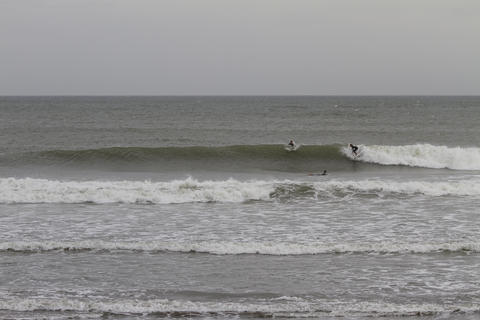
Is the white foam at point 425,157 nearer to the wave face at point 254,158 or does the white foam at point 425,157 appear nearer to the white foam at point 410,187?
the wave face at point 254,158

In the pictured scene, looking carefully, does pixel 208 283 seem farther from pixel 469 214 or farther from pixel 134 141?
pixel 134 141

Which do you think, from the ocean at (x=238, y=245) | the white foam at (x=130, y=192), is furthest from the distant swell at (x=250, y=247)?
the white foam at (x=130, y=192)

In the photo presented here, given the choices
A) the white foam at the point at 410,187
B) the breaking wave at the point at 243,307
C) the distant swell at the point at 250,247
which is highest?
the white foam at the point at 410,187

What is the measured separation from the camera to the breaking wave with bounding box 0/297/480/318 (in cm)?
932

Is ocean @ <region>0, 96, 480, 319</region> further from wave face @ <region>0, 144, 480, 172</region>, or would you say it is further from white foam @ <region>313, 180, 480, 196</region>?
wave face @ <region>0, 144, 480, 172</region>

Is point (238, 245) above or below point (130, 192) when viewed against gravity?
below

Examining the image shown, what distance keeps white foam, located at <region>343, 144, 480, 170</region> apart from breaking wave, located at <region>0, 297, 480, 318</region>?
66.1 ft

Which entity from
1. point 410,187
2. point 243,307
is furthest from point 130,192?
point 243,307

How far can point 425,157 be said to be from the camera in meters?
29.8

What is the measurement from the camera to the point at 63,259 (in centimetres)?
1220

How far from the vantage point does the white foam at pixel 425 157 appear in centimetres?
2873

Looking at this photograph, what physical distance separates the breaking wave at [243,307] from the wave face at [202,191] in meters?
8.91

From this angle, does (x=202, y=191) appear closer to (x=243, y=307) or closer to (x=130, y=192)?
(x=130, y=192)

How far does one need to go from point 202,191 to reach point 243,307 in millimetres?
9775
